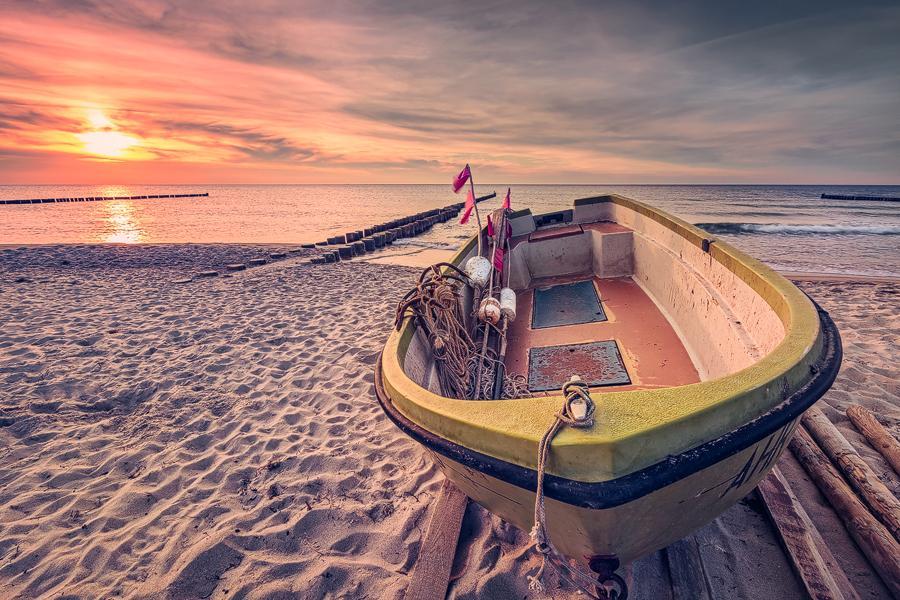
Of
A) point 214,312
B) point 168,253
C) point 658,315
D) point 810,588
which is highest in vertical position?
point 168,253

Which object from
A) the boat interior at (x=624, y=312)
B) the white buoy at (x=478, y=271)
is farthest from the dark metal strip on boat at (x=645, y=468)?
the white buoy at (x=478, y=271)

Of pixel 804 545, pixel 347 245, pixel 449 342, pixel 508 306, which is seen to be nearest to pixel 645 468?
pixel 804 545

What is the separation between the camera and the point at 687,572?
2.34 meters

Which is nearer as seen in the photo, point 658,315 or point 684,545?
point 684,545

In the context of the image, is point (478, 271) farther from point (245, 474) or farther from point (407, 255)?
point (407, 255)

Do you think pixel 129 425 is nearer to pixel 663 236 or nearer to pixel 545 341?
pixel 545 341

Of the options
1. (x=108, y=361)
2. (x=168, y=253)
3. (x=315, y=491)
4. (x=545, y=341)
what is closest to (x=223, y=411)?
(x=315, y=491)

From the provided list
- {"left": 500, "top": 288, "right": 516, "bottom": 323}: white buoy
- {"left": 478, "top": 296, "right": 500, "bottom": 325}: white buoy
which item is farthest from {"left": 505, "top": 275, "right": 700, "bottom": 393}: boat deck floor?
{"left": 478, "top": 296, "right": 500, "bottom": 325}: white buoy

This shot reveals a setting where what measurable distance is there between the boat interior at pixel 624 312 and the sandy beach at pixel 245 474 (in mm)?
1137

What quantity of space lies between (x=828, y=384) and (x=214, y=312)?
8626mm

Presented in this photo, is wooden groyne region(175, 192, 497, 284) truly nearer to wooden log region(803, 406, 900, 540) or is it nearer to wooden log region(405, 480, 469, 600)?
wooden log region(803, 406, 900, 540)

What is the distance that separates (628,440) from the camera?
4.88 ft

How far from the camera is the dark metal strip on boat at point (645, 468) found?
1490 mm

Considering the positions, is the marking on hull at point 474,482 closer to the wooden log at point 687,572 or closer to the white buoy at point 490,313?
the wooden log at point 687,572
